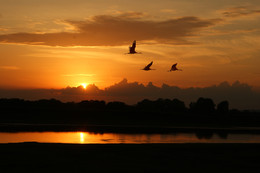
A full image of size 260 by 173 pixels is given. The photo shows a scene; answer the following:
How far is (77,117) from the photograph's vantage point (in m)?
84.5

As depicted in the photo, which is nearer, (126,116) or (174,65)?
(174,65)
